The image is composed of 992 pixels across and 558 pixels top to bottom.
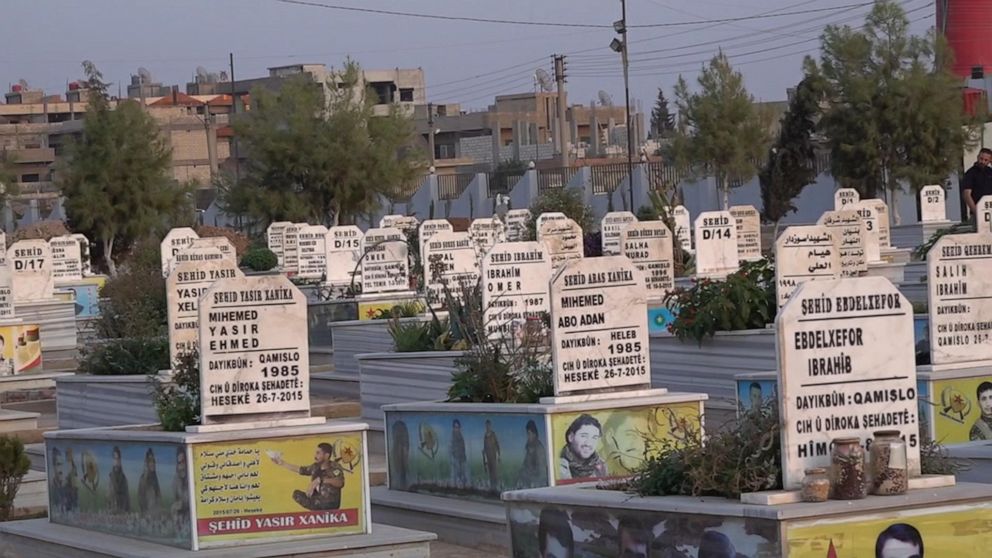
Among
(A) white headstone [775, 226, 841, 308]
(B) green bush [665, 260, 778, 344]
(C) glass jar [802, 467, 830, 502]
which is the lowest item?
(C) glass jar [802, 467, 830, 502]

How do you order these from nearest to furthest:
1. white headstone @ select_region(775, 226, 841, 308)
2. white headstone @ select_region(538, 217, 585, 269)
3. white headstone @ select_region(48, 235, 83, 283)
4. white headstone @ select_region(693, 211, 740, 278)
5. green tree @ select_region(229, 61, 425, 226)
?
white headstone @ select_region(775, 226, 841, 308) → white headstone @ select_region(693, 211, 740, 278) → white headstone @ select_region(538, 217, 585, 269) → white headstone @ select_region(48, 235, 83, 283) → green tree @ select_region(229, 61, 425, 226)

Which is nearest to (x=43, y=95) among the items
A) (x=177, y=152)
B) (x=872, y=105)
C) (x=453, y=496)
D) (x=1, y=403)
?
(x=177, y=152)

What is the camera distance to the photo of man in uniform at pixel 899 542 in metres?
7.47

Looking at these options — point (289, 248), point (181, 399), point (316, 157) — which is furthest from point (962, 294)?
point (316, 157)

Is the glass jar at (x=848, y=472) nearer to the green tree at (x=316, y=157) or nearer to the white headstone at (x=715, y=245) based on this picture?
the white headstone at (x=715, y=245)

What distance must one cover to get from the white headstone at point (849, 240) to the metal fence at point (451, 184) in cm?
4403

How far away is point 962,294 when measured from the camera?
40.5 ft

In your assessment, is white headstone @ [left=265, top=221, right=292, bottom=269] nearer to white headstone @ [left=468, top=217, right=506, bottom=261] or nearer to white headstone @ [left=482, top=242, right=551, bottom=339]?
white headstone @ [left=468, top=217, right=506, bottom=261]

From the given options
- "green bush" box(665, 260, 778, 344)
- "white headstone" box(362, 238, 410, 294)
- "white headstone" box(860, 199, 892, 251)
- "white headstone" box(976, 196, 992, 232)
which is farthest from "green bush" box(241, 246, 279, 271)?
"green bush" box(665, 260, 778, 344)

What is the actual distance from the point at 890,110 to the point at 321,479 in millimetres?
36474

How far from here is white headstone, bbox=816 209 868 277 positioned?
18672 millimetres

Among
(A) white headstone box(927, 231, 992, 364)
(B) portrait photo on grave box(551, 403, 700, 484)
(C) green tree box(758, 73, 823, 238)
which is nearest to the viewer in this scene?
(B) portrait photo on grave box(551, 403, 700, 484)

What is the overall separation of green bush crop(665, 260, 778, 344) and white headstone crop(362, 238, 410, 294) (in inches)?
332

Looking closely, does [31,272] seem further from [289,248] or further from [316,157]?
[316,157]
